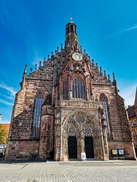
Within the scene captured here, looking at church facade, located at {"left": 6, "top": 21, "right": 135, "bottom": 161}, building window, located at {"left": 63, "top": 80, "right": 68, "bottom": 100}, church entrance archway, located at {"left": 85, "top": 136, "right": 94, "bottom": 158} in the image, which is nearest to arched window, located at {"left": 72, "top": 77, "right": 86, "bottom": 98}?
church facade, located at {"left": 6, "top": 21, "right": 135, "bottom": 161}

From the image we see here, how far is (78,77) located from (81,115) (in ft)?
29.1

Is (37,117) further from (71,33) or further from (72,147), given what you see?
(71,33)

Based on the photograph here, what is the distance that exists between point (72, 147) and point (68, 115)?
4.63 m

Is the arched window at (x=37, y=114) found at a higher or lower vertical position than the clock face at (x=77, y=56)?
lower

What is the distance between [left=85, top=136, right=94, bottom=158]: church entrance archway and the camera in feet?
63.2

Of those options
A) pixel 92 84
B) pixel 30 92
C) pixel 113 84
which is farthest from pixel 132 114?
pixel 30 92

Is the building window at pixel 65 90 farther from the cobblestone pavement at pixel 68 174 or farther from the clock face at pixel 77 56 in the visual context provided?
A: the cobblestone pavement at pixel 68 174

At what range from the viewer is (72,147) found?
19047mm

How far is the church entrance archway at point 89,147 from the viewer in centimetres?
1925

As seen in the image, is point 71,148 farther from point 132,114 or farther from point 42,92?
point 132,114

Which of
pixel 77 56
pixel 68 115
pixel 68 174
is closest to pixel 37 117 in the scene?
pixel 68 115

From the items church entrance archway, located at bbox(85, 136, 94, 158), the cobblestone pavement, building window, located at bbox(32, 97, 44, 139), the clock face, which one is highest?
the clock face

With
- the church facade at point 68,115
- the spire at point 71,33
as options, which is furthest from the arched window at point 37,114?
the spire at point 71,33

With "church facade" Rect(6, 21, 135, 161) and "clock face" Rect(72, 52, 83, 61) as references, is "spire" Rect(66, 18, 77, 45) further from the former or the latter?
"clock face" Rect(72, 52, 83, 61)
